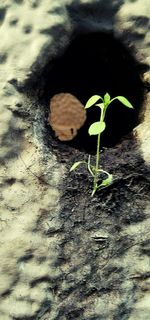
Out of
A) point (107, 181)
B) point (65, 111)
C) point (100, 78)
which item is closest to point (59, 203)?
point (107, 181)

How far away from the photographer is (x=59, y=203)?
143 cm

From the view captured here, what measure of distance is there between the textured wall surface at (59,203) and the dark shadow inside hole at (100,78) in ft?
0.18

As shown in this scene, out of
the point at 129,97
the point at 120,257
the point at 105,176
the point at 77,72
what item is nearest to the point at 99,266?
the point at 120,257

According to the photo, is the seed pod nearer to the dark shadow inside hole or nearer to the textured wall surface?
the dark shadow inside hole

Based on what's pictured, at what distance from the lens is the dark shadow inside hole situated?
158 centimetres

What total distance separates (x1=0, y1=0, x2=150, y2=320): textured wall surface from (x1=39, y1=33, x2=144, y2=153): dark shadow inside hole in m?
0.05

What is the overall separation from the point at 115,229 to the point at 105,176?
17cm

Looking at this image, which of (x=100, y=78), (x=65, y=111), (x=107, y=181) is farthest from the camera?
(x=65, y=111)

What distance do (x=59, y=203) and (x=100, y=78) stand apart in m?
0.56

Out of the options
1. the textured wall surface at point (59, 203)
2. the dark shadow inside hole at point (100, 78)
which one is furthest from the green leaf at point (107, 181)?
the dark shadow inside hole at point (100, 78)

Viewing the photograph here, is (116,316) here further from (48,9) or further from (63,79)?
(48,9)

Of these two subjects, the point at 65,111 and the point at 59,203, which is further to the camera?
the point at 65,111

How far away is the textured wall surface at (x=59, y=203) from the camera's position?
4.58 feet

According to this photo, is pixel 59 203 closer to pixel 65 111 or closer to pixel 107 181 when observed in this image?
pixel 107 181
